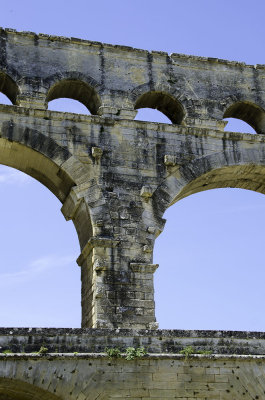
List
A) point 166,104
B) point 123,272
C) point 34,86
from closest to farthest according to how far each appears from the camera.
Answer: point 123,272 → point 34,86 → point 166,104

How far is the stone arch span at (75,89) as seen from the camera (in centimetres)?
1577

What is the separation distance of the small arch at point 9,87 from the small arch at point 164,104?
3.02m

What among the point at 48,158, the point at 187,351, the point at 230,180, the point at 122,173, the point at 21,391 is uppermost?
the point at 230,180

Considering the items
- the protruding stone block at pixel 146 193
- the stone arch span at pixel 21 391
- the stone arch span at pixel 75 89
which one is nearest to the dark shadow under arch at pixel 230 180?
the protruding stone block at pixel 146 193

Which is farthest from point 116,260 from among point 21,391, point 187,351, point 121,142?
point 21,391

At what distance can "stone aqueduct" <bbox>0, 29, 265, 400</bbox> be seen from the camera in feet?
37.3

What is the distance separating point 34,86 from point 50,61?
3.06 feet

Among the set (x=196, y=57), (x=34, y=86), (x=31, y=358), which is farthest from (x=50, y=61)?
(x=31, y=358)

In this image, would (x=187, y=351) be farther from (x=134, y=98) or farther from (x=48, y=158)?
(x=134, y=98)

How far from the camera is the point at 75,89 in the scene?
16266mm

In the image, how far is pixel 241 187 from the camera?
17.0 meters

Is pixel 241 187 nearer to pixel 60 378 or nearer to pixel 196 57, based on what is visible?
pixel 196 57

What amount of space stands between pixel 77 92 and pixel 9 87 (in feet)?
5.51

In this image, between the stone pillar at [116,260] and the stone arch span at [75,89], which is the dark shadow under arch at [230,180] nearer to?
the stone pillar at [116,260]
